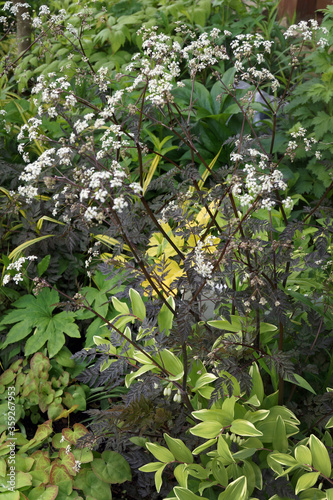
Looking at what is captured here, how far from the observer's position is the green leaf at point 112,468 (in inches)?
67.5

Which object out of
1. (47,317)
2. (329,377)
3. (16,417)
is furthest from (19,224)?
(329,377)

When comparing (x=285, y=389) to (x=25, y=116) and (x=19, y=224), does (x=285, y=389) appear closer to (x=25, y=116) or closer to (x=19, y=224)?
(x=19, y=224)

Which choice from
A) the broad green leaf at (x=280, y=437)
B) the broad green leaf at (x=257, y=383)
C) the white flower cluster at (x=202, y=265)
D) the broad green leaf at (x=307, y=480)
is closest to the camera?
the white flower cluster at (x=202, y=265)

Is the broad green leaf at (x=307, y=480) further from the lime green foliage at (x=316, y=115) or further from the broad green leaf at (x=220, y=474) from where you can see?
the lime green foliage at (x=316, y=115)

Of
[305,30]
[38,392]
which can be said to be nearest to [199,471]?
[38,392]

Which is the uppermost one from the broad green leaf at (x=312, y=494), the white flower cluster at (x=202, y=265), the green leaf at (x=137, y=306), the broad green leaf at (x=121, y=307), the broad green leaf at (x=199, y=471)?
the white flower cluster at (x=202, y=265)

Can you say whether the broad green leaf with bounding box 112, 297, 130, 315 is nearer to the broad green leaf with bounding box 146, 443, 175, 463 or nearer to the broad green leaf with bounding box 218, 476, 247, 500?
the broad green leaf with bounding box 146, 443, 175, 463

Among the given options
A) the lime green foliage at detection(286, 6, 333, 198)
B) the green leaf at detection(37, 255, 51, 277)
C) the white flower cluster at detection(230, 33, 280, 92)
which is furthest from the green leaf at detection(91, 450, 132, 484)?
the lime green foliage at detection(286, 6, 333, 198)

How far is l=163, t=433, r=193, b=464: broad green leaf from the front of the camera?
1.54 metres

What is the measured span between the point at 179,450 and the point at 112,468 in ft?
1.12

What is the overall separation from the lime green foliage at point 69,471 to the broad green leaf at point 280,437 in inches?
22.8

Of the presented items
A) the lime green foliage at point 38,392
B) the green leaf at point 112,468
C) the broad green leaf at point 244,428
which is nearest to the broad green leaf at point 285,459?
the broad green leaf at point 244,428

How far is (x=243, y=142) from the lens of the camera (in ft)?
5.47

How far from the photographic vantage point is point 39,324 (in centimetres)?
230
